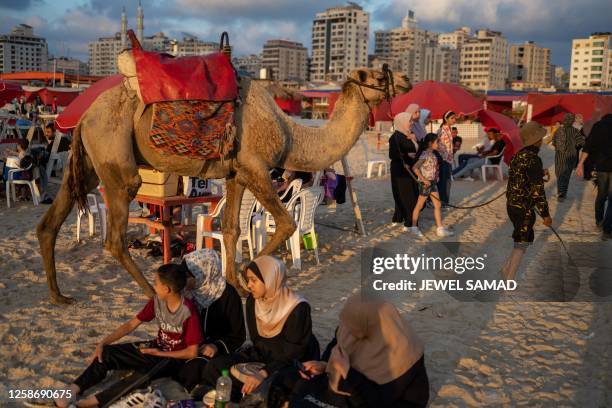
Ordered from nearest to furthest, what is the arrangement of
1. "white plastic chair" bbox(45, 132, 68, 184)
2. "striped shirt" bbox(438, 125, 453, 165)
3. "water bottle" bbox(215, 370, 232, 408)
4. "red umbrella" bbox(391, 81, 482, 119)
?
"water bottle" bbox(215, 370, 232, 408), "striped shirt" bbox(438, 125, 453, 165), "white plastic chair" bbox(45, 132, 68, 184), "red umbrella" bbox(391, 81, 482, 119)

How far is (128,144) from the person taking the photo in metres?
5.02

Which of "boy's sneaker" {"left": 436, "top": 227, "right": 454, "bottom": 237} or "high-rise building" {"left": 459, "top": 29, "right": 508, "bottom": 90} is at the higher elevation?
"high-rise building" {"left": 459, "top": 29, "right": 508, "bottom": 90}

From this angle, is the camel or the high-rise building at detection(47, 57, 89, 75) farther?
the high-rise building at detection(47, 57, 89, 75)

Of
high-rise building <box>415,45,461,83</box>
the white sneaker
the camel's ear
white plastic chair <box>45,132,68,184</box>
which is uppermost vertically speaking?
high-rise building <box>415,45,461,83</box>

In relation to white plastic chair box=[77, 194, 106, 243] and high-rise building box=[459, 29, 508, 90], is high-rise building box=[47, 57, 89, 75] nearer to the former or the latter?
high-rise building box=[459, 29, 508, 90]

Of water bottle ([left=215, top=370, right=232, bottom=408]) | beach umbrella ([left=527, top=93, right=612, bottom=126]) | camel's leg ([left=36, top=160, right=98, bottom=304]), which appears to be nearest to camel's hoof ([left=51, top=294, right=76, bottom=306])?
camel's leg ([left=36, top=160, right=98, bottom=304])

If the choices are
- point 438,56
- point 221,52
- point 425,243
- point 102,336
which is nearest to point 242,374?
point 102,336

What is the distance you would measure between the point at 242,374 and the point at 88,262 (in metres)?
4.02

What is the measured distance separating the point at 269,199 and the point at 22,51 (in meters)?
208

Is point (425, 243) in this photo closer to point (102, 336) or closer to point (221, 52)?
point (221, 52)

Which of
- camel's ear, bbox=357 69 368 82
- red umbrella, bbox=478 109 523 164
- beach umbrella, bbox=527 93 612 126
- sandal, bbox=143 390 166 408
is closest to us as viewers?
sandal, bbox=143 390 166 408

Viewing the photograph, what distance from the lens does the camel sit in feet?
16.5

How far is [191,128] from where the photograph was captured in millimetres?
5016

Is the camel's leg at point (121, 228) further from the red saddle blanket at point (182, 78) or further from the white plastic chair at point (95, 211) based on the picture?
the white plastic chair at point (95, 211)
